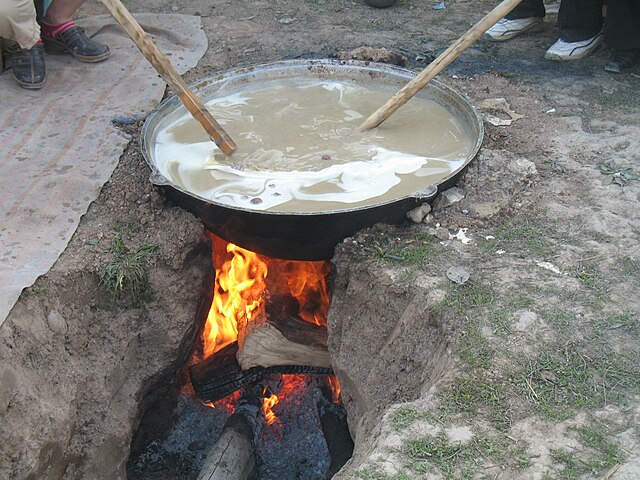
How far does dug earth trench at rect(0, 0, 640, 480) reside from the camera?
2.32m

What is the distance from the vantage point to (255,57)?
507 centimetres

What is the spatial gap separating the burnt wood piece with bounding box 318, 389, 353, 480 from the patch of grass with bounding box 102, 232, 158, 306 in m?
1.21

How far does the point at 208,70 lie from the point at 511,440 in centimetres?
355

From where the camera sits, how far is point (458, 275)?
2.96 m

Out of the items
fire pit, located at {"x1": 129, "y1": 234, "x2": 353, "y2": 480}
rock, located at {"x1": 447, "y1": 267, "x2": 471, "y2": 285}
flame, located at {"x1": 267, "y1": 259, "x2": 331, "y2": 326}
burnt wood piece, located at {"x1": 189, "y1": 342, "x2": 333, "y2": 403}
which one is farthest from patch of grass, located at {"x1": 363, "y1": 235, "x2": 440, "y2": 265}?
burnt wood piece, located at {"x1": 189, "y1": 342, "x2": 333, "y2": 403}

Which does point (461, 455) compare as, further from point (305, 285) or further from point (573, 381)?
point (305, 285)

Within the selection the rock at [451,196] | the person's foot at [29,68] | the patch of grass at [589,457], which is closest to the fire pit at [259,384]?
the rock at [451,196]

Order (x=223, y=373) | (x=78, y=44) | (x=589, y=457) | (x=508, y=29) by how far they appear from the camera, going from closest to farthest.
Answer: (x=589, y=457)
(x=223, y=373)
(x=78, y=44)
(x=508, y=29)

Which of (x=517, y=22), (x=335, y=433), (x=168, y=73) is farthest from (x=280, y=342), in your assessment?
(x=517, y=22)

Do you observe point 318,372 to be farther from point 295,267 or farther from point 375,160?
point 375,160

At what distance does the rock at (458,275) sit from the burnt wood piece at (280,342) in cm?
97

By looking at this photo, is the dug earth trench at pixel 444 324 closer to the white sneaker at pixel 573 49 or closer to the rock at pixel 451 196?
the rock at pixel 451 196

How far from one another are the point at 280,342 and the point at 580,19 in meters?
3.27

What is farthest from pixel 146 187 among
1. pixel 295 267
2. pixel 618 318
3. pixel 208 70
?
pixel 618 318
